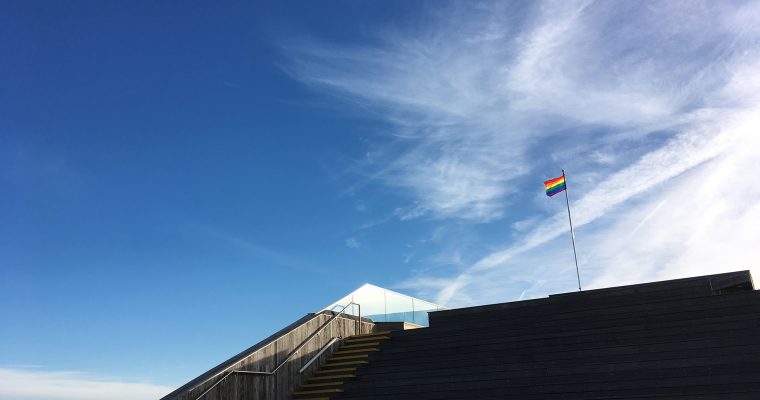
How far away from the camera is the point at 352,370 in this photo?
11.2 meters

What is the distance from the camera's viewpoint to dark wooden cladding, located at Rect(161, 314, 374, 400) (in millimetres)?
9289

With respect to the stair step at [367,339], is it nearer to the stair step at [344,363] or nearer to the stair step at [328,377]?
the stair step at [344,363]

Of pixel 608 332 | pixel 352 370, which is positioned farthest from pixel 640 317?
pixel 352 370

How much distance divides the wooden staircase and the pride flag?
22.7ft

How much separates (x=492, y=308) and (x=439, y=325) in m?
1.17

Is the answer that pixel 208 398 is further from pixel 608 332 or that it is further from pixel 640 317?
pixel 640 317

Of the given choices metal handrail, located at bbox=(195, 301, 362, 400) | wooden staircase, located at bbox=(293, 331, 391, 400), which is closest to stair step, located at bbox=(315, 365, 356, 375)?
wooden staircase, located at bbox=(293, 331, 391, 400)

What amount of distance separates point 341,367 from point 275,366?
1.49 meters

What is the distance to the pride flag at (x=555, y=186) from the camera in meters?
16.4

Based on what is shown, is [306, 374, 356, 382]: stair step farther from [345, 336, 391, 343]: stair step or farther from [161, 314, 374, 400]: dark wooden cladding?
[345, 336, 391, 343]: stair step

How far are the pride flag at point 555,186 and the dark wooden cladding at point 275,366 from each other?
23.8 feet

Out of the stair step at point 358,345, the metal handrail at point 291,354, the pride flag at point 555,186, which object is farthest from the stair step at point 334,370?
the pride flag at point 555,186

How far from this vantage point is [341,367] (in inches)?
460

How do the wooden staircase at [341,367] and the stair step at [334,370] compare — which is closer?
the wooden staircase at [341,367]
